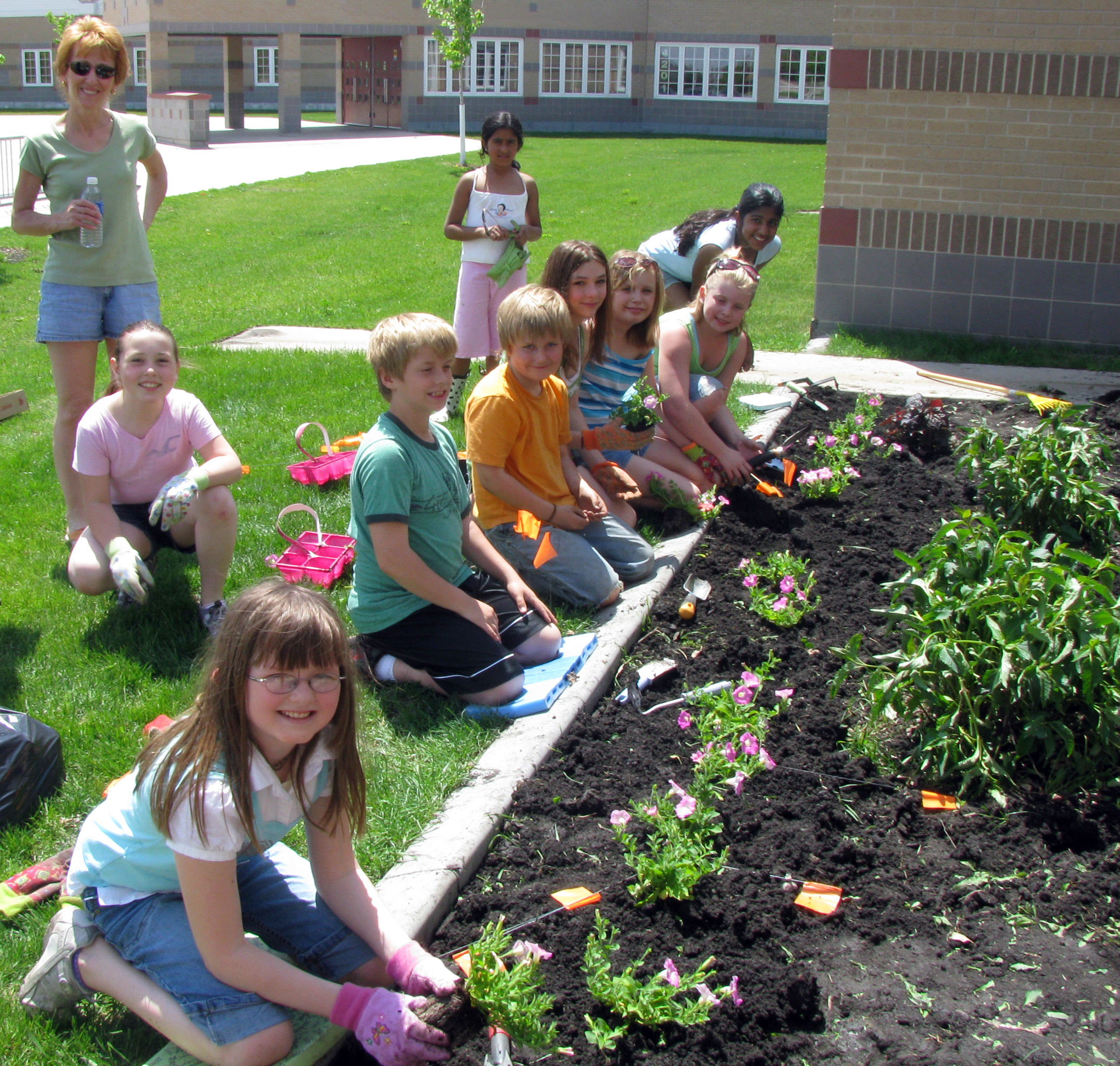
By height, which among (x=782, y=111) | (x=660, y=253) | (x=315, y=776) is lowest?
(x=315, y=776)

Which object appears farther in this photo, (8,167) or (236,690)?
(8,167)

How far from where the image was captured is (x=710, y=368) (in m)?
6.12

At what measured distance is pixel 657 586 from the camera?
4.77 meters

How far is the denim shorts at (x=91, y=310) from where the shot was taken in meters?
5.08

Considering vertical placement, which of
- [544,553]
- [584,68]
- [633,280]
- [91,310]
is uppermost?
[584,68]

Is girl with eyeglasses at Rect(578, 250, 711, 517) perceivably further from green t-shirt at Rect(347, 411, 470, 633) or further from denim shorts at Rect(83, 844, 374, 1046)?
denim shorts at Rect(83, 844, 374, 1046)

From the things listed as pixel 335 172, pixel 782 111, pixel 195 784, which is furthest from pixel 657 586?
pixel 782 111

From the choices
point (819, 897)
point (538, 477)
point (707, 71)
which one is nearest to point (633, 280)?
point (538, 477)

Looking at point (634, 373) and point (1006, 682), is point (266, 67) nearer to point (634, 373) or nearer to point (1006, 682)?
point (634, 373)

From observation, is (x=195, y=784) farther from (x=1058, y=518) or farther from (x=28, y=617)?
(x=1058, y=518)

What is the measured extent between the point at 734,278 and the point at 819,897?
11.8 ft

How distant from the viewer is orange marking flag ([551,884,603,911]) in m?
2.82

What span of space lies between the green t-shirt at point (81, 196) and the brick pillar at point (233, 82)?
33952mm

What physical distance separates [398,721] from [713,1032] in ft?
5.38
